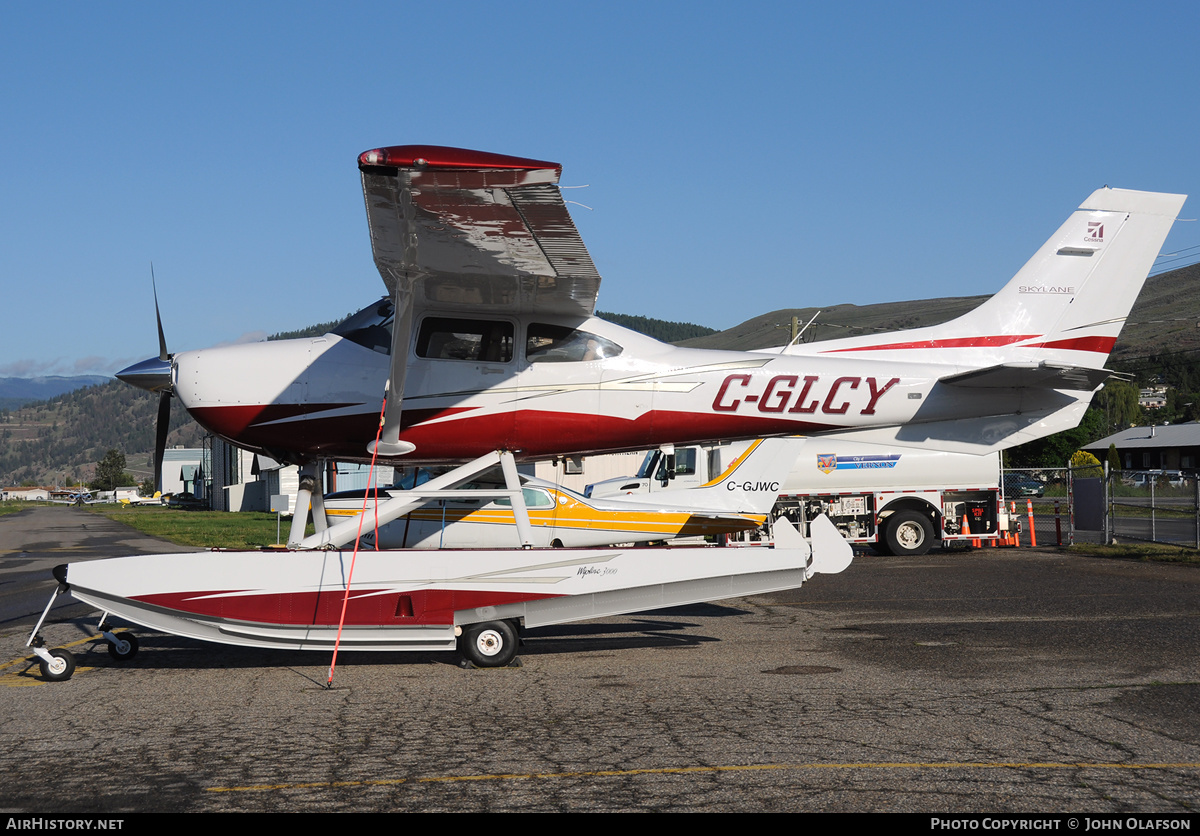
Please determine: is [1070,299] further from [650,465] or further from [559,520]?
[650,465]

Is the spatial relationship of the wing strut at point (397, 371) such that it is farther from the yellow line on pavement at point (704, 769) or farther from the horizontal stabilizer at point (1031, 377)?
the horizontal stabilizer at point (1031, 377)

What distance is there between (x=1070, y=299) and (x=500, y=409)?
21.6 ft

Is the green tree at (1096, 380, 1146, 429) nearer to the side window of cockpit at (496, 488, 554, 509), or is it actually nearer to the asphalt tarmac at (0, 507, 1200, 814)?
the side window of cockpit at (496, 488, 554, 509)

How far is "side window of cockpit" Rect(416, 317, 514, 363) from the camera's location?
872 cm

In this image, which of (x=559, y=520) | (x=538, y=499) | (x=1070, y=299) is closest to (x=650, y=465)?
A: (x=538, y=499)

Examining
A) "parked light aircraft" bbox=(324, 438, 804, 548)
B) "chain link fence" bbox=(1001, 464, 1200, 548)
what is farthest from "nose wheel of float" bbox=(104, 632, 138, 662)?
"chain link fence" bbox=(1001, 464, 1200, 548)

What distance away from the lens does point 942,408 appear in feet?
30.6

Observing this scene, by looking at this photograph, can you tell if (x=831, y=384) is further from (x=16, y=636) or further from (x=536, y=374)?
(x=16, y=636)

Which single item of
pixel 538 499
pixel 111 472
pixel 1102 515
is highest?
pixel 111 472

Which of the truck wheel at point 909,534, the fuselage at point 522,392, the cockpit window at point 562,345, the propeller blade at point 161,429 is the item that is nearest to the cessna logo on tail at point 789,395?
the fuselage at point 522,392

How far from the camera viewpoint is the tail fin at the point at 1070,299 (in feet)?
33.3

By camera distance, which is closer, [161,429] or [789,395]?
[789,395]

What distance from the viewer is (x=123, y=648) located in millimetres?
8664

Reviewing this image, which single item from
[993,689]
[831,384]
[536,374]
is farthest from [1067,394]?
[536,374]
